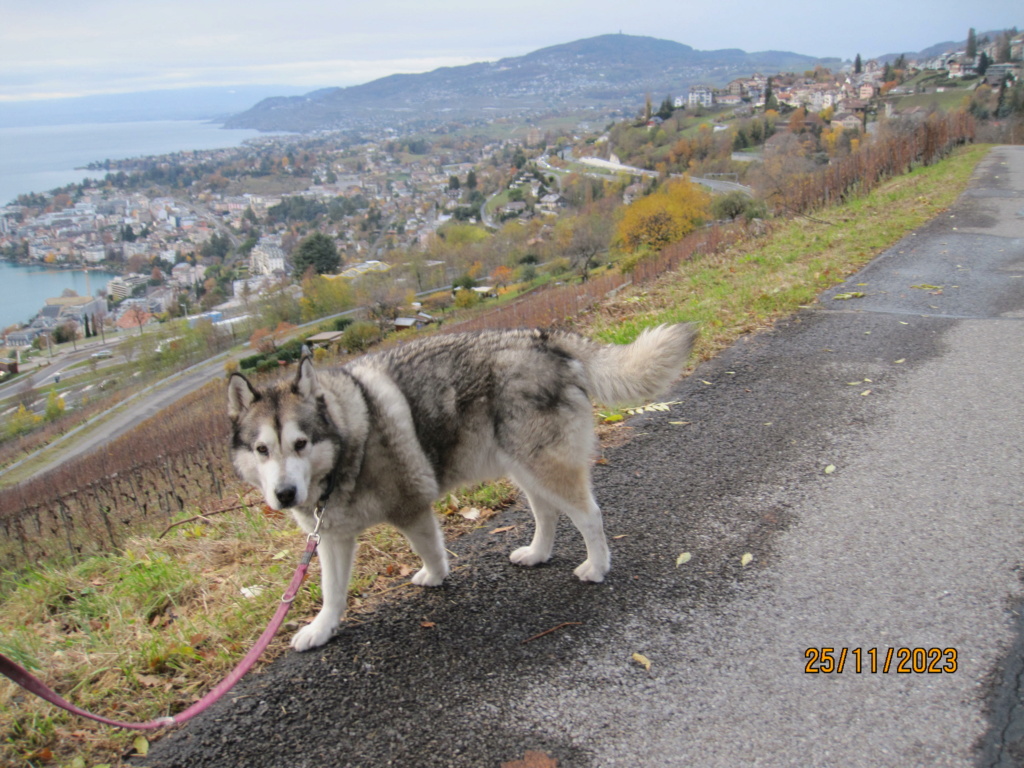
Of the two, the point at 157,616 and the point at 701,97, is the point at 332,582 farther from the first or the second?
the point at 701,97

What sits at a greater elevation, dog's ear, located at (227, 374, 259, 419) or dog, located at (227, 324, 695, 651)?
dog's ear, located at (227, 374, 259, 419)

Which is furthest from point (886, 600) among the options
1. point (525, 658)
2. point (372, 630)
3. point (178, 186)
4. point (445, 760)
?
point (178, 186)

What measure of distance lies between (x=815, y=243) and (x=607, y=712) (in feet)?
41.4

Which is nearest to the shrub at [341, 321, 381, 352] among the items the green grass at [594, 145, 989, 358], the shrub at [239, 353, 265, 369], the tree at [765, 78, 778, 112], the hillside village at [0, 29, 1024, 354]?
the shrub at [239, 353, 265, 369]

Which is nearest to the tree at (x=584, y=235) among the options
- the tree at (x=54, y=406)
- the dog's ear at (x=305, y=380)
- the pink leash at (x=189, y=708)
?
the tree at (x=54, y=406)

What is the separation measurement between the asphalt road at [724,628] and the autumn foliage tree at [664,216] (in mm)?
54070

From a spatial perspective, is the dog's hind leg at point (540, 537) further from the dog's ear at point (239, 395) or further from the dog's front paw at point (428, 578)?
the dog's ear at point (239, 395)

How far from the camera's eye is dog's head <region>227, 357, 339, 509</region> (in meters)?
3.32

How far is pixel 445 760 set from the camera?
9.15 feet

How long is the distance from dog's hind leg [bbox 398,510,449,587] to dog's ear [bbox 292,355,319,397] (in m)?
0.99

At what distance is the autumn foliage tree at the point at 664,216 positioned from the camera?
193 feet

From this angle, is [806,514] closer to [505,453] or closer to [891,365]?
[505,453]
